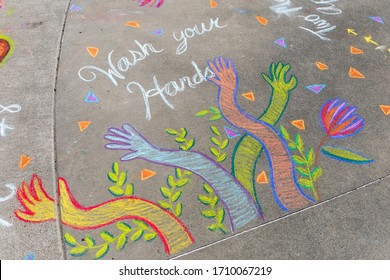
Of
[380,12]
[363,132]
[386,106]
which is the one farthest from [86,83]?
[380,12]

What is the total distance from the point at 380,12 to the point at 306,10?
4.17 feet

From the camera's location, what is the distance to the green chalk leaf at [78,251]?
376 centimetres

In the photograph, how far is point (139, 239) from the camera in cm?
388

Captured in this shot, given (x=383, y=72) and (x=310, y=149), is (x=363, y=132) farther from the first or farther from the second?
(x=383, y=72)

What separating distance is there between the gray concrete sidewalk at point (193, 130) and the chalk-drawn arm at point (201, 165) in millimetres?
16

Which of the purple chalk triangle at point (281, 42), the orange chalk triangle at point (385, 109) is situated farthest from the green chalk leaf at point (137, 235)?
the purple chalk triangle at point (281, 42)

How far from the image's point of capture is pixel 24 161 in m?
4.47

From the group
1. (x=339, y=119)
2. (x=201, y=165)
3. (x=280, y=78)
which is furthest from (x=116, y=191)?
(x=339, y=119)

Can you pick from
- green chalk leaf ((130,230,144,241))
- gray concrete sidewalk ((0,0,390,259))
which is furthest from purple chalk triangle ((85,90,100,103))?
green chalk leaf ((130,230,144,241))

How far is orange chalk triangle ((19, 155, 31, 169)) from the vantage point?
4.42 m

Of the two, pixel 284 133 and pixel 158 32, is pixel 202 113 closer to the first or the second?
pixel 284 133

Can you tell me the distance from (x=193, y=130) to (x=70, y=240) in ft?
6.06

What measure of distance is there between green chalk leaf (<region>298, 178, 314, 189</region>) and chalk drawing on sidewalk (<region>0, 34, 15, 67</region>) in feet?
13.8

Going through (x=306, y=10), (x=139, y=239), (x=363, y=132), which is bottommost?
(x=139, y=239)
